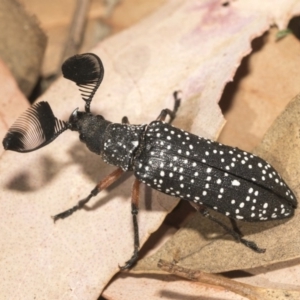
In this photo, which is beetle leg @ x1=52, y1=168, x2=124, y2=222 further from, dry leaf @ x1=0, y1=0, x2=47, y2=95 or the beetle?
dry leaf @ x1=0, y1=0, x2=47, y2=95

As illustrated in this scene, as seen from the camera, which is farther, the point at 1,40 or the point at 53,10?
the point at 53,10

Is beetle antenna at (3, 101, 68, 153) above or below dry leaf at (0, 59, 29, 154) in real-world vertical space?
Result: above

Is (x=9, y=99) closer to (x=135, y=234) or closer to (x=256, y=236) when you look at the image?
(x=135, y=234)

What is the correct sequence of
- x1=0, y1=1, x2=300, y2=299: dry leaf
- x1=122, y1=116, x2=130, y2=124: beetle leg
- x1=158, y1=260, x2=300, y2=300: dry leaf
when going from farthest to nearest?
x1=122, y1=116, x2=130, y2=124: beetle leg → x1=0, y1=1, x2=300, y2=299: dry leaf → x1=158, y1=260, x2=300, y2=300: dry leaf

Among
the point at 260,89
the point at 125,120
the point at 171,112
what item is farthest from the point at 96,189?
the point at 260,89

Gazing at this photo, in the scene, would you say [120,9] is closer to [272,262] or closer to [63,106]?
[63,106]

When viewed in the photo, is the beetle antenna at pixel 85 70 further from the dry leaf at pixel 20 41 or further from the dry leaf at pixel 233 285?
the dry leaf at pixel 233 285

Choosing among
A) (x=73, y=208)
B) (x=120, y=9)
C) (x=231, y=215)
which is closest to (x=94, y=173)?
(x=73, y=208)

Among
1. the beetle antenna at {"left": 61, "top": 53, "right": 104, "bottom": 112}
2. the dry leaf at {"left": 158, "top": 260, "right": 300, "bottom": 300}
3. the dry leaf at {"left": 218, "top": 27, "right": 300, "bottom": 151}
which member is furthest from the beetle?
the dry leaf at {"left": 218, "top": 27, "right": 300, "bottom": 151}
